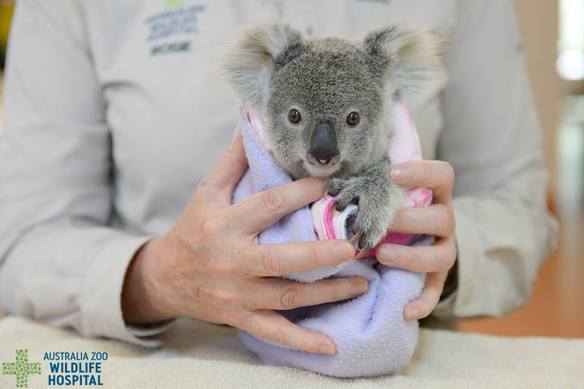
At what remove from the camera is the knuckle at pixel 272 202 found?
1142mm

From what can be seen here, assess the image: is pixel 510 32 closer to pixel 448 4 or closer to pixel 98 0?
pixel 448 4

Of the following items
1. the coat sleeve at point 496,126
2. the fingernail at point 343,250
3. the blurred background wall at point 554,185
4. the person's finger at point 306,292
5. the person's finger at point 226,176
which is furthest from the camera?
the blurred background wall at point 554,185

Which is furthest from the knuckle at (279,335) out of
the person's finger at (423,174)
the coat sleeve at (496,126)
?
the coat sleeve at (496,126)

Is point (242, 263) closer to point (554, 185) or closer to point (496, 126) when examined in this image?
point (496, 126)

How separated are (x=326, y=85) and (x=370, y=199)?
0.21 meters

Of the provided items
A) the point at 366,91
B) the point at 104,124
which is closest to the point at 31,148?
the point at 104,124

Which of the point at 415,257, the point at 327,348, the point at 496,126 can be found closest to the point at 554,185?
the point at 496,126

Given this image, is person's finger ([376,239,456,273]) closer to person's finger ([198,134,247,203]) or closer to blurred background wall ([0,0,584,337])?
person's finger ([198,134,247,203])

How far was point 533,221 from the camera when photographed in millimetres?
1687

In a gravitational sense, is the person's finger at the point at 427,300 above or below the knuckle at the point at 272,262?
below

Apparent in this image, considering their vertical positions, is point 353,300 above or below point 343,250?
below

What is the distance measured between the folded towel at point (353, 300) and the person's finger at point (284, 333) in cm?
2

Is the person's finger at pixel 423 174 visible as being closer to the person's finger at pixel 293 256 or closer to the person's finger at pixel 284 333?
the person's finger at pixel 293 256

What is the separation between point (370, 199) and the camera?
1.14 m
